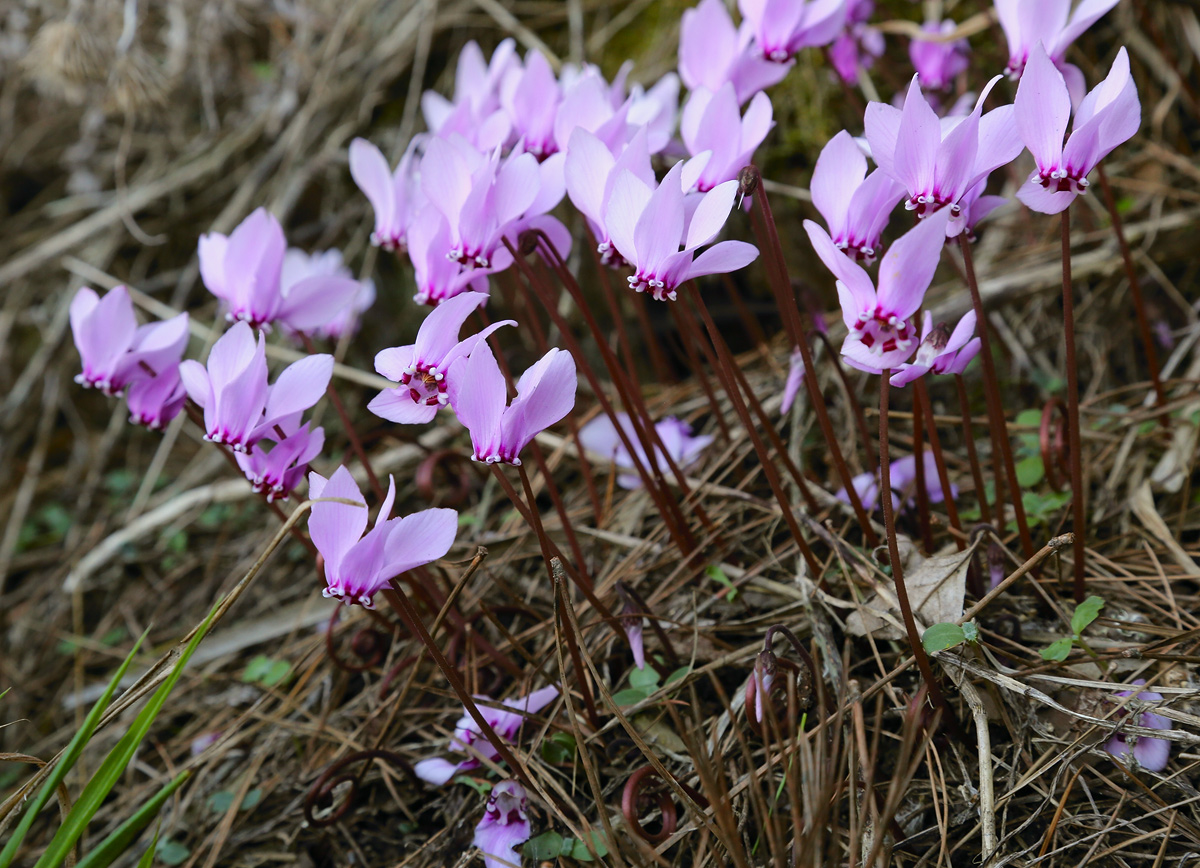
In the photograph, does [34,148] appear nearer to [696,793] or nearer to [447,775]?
[447,775]

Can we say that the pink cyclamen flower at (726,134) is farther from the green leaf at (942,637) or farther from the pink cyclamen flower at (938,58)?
the pink cyclamen flower at (938,58)

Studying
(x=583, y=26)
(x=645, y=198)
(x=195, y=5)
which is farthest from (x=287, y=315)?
(x=195, y=5)

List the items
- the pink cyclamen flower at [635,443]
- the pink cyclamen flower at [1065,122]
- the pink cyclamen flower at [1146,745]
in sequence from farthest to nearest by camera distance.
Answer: the pink cyclamen flower at [635,443] → the pink cyclamen flower at [1146,745] → the pink cyclamen flower at [1065,122]

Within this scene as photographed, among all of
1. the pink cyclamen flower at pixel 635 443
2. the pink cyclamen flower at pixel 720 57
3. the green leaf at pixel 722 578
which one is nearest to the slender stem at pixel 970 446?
the green leaf at pixel 722 578

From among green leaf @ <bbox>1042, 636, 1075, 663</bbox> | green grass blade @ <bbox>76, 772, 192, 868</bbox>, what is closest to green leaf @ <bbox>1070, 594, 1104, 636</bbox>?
green leaf @ <bbox>1042, 636, 1075, 663</bbox>

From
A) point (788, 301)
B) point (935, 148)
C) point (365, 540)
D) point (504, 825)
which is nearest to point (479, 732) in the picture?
point (504, 825)
